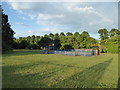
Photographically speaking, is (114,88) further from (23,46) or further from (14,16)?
(23,46)

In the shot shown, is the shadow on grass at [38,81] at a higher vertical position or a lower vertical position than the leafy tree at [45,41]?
lower

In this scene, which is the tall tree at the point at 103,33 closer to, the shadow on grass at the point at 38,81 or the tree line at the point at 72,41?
the tree line at the point at 72,41

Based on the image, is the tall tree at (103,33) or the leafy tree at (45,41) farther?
the leafy tree at (45,41)

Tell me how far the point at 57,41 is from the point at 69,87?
3382 cm

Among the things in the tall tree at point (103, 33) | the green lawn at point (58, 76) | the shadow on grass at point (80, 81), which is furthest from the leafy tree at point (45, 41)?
the shadow on grass at point (80, 81)

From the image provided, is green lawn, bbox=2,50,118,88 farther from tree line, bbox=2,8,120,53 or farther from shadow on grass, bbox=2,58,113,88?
tree line, bbox=2,8,120,53

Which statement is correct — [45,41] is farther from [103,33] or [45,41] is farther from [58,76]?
[58,76]

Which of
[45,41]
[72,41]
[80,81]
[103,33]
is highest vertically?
[103,33]

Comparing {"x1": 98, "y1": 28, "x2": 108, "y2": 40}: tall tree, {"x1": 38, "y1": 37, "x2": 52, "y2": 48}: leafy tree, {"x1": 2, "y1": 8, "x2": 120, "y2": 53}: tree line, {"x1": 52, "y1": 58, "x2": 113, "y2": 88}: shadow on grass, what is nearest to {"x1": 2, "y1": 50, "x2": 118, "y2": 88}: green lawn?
{"x1": 52, "y1": 58, "x2": 113, "y2": 88}: shadow on grass

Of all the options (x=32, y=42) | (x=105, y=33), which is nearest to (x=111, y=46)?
(x=105, y=33)

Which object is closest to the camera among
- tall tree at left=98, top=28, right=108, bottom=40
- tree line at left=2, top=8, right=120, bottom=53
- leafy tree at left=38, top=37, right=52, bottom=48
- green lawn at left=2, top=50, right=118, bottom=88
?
green lawn at left=2, top=50, right=118, bottom=88

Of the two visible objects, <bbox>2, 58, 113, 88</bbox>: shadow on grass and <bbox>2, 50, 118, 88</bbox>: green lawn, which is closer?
<bbox>2, 58, 113, 88</bbox>: shadow on grass

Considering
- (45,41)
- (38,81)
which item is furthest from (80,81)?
(45,41)

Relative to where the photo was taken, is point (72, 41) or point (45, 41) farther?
point (45, 41)
